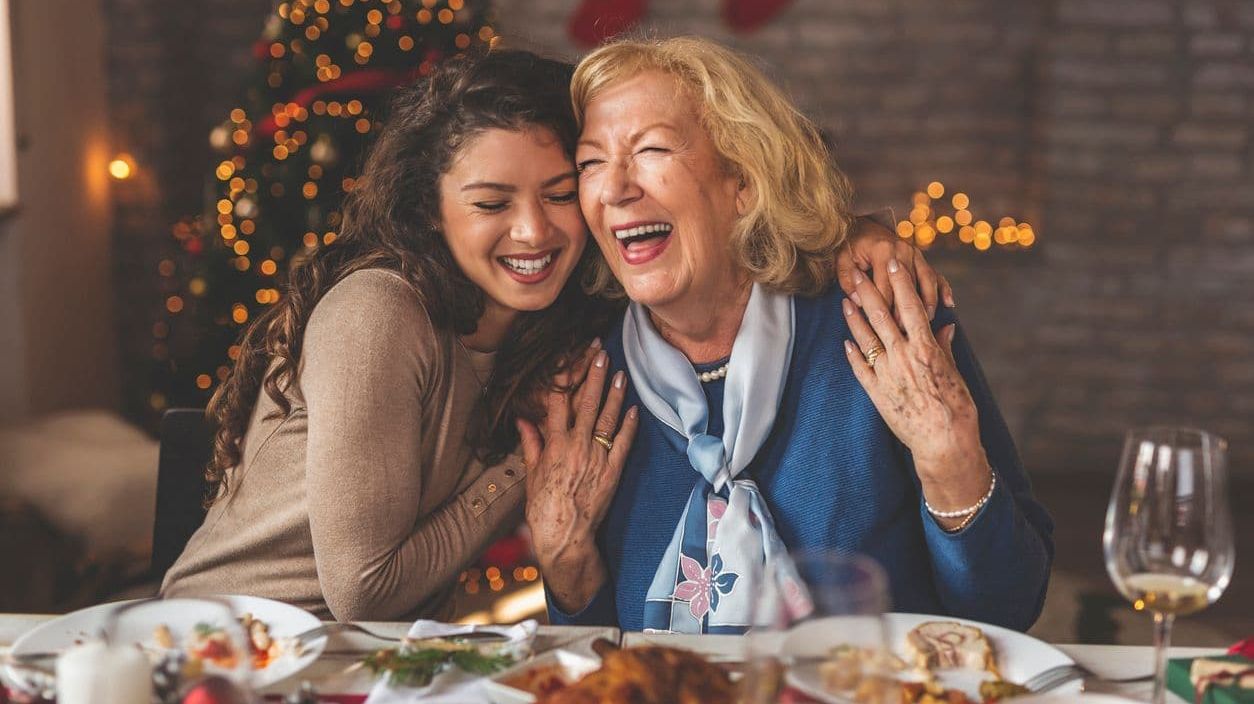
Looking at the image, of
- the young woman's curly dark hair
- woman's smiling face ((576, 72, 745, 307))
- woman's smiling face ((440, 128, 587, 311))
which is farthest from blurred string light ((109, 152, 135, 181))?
woman's smiling face ((576, 72, 745, 307))

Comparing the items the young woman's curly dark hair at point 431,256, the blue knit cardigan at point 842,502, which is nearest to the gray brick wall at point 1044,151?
the young woman's curly dark hair at point 431,256

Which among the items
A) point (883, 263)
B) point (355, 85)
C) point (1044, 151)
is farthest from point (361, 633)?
point (1044, 151)

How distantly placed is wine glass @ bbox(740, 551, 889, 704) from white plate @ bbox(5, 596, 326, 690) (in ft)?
1.24

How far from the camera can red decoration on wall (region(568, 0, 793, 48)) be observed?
4.83 m

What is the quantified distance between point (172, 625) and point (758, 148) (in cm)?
115

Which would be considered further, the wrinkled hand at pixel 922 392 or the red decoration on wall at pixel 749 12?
the red decoration on wall at pixel 749 12

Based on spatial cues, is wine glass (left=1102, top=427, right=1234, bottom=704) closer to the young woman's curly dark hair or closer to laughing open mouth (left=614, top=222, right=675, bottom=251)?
laughing open mouth (left=614, top=222, right=675, bottom=251)

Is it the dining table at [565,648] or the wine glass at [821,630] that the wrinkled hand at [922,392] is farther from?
the wine glass at [821,630]

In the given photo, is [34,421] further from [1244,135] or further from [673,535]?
[1244,135]

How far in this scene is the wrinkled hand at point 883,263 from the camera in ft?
5.73

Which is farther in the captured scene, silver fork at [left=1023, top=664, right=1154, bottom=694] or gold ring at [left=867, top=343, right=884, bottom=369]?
gold ring at [left=867, top=343, right=884, bottom=369]

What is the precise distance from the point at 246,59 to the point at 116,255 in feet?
3.06

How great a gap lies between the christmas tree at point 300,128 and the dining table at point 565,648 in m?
1.87

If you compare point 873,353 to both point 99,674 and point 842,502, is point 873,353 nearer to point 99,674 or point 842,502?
point 842,502
